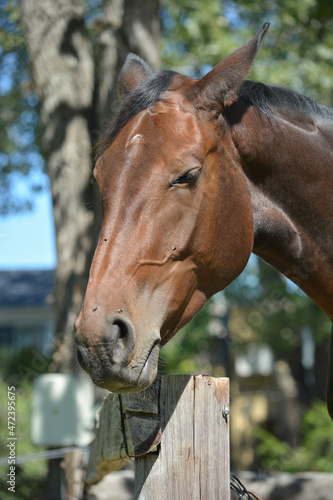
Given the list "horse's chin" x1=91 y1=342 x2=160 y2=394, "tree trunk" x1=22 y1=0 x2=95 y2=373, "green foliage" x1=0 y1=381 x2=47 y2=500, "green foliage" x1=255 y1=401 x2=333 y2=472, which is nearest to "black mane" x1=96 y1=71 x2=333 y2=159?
"horse's chin" x1=91 y1=342 x2=160 y2=394

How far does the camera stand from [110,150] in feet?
7.06

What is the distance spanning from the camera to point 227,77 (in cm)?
226

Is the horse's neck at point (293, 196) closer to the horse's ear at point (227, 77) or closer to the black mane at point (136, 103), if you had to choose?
the horse's ear at point (227, 77)

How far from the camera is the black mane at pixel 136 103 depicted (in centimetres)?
220

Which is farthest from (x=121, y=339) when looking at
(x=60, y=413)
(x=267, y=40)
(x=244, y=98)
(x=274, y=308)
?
(x=267, y=40)

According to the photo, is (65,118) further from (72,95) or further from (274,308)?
(274,308)

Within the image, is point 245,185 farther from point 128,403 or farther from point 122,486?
point 122,486

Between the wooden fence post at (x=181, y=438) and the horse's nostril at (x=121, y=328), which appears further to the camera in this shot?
the wooden fence post at (x=181, y=438)

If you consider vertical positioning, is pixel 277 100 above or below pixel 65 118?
below

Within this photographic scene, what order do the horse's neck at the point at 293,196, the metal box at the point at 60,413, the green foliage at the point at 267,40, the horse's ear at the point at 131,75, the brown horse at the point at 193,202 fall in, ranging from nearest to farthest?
the brown horse at the point at 193,202 → the horse's neck at the point at 293,196 → the horse's ear at the point at 131,75 → the metal box at the point at 60,413 → the green foliage at the point at 267,40

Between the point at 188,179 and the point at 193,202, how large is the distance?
91 millimetres

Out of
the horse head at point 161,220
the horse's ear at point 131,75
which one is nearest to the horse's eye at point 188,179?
the horse head at point 161,220

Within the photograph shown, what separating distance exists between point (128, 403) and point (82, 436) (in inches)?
138

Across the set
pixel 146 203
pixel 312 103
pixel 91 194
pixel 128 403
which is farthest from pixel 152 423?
pixel 91 194
